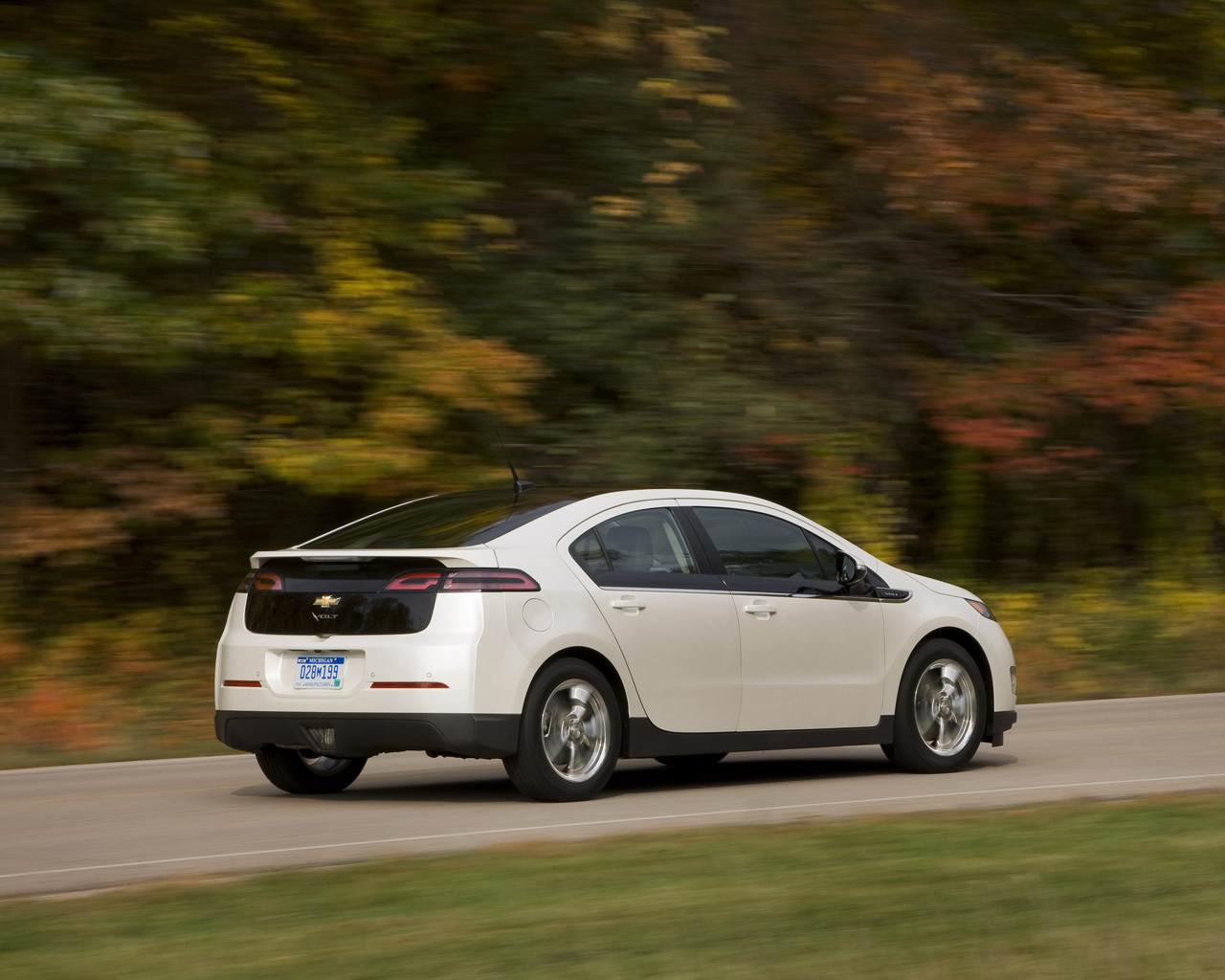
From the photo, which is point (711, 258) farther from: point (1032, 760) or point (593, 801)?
point (593, 801)

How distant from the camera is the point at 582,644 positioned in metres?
9.44

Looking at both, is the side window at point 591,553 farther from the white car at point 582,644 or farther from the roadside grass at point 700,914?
the roadside grass at point 700,914

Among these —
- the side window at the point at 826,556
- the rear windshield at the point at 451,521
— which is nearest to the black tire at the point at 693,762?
the side window at the point at 826,556

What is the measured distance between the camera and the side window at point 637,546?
32.1 ft

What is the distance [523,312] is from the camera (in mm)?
18578

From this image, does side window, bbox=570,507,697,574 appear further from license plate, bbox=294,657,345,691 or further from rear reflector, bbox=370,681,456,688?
license plate, bbox=294,657,345,691

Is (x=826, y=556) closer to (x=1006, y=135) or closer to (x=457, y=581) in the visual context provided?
(x=457, y=581)

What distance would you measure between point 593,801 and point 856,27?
1249 centimetres

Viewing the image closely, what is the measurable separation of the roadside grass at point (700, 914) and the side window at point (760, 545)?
246 centimetres

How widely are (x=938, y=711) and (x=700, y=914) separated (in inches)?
198

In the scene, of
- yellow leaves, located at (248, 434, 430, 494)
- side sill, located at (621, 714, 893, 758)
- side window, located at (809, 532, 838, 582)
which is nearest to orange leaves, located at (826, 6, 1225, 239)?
yellow leaves, located at (248, 434, 430, 494)

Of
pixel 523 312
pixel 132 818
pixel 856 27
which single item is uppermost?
pixel 856 27

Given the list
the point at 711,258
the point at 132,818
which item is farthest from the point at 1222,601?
the point at 132,818

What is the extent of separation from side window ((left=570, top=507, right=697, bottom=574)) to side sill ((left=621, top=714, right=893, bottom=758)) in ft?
2.67
